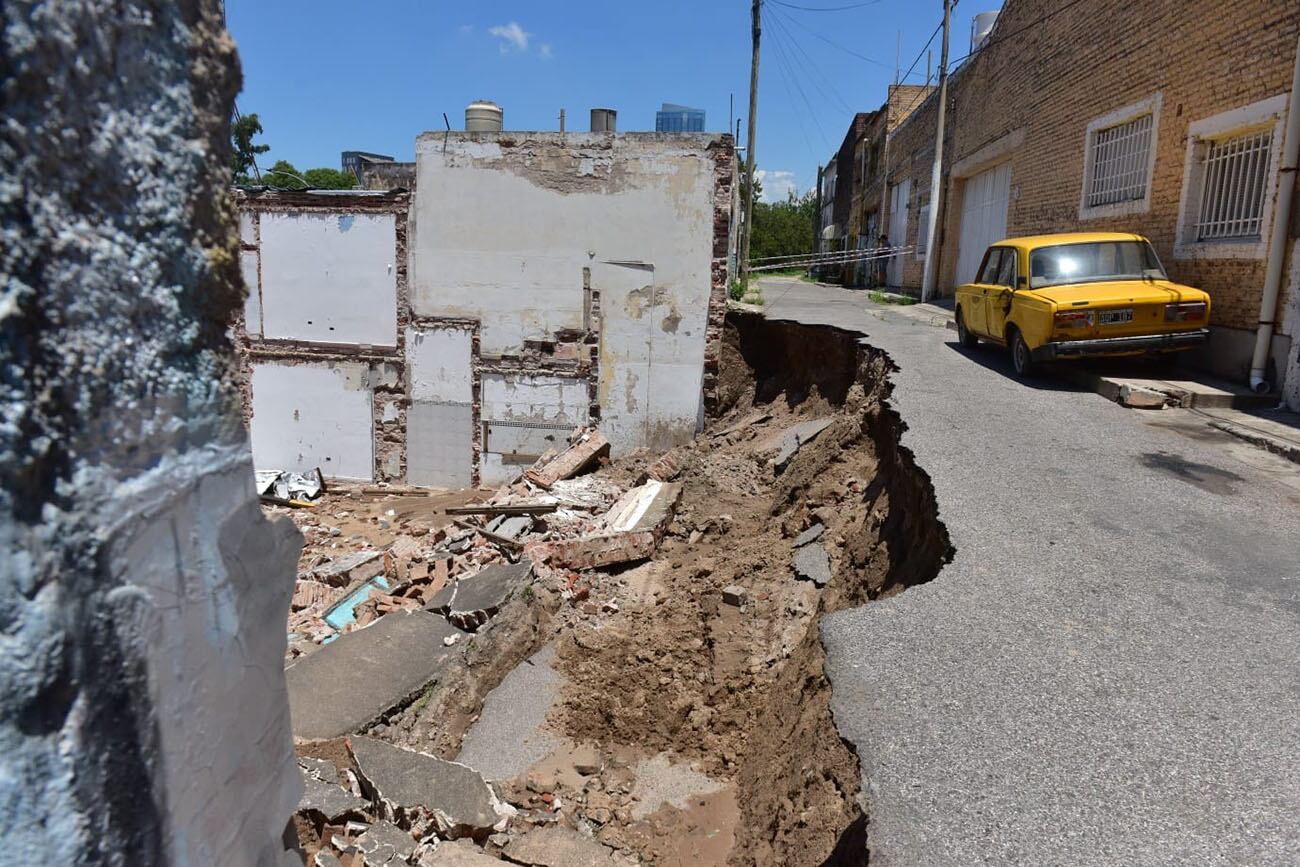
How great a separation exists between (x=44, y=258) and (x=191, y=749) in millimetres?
917

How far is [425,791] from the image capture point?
4.73 m

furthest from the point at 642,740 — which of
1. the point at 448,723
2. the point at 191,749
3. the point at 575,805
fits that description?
the point at 191,749

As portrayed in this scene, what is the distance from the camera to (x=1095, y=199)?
1416 cm

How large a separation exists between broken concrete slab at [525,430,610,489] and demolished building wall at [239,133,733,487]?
0.48 m

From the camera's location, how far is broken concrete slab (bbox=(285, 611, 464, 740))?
5.71m

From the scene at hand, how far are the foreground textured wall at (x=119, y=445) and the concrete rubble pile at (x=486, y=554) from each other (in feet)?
19.8

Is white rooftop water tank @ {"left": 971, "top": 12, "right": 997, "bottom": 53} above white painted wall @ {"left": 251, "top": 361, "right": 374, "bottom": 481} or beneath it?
above

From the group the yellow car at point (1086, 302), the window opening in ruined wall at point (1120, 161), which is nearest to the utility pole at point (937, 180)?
the window opening in ruined wall at point (1120, 161)

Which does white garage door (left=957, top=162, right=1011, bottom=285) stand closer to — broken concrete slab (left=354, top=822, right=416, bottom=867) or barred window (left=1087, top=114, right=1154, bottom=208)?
barred window (left=1087, top=114, right=1154, bottom=208)

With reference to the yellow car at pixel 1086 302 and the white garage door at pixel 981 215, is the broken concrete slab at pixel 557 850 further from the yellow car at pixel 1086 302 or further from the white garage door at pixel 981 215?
the white garage door at pixel 981 215

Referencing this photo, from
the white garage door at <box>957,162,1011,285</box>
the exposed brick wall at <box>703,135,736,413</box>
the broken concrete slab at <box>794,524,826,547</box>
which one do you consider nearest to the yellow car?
the broken concrete slab at <box>794,524,826,547</box>

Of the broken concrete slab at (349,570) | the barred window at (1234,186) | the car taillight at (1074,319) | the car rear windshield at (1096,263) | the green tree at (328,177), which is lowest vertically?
the broken concrete slab at (349,570)

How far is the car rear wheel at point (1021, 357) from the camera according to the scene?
10.3m

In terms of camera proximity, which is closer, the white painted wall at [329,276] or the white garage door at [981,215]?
the white painted wall at [329,276]
